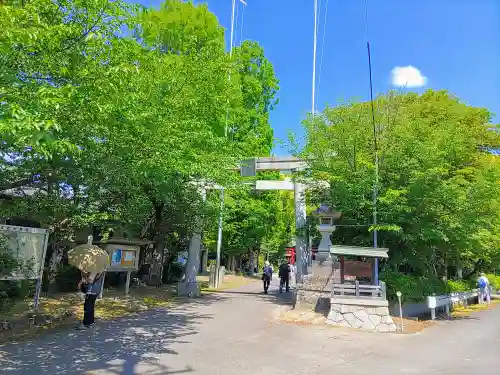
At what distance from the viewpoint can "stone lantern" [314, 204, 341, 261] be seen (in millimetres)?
14531

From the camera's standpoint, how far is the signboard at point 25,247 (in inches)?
338

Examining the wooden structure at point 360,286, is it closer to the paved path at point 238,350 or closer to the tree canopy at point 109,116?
the paved path at point 238,350

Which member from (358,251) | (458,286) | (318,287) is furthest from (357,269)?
(458,286)

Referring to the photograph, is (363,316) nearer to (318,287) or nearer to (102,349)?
(318,287)

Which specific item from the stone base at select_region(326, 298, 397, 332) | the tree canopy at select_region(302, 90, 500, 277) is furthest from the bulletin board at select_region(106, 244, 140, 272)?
the tree canopy at select_region(302, 90, 500, 277)

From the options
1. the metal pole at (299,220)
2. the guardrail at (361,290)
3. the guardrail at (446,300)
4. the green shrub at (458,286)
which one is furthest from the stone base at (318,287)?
the green shrub at (458,286)

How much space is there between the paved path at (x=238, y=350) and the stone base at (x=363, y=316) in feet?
2.21

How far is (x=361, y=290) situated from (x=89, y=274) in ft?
24.7

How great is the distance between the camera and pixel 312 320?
12.1 meters

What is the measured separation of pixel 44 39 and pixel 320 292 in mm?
11266

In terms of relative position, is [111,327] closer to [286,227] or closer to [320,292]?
[320,292]

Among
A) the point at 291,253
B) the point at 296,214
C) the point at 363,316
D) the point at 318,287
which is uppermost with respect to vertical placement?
the point at 296,214

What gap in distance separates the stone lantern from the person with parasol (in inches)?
303

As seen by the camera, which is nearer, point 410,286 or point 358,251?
point 358,251
